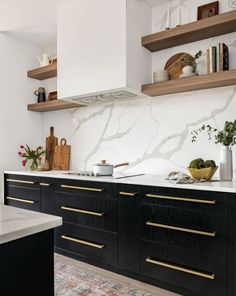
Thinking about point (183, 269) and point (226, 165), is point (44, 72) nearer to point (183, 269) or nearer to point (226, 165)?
point (226, 165)

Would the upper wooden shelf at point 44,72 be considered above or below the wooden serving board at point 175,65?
above

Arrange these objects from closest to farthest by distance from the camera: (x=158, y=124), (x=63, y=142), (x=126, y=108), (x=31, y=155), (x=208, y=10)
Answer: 1. (x=208, y=10)
2. (x=158, y=124)
3. (x=126, y=108)
4. (x=31, y=155)
5. (x=63, y=142)

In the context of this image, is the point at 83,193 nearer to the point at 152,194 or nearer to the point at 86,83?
the point at 152,194

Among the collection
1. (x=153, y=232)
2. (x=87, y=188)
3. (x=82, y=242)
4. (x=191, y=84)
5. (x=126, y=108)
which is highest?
(x=191, y=84)

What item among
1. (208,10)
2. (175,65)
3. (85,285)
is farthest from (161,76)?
(85,285)

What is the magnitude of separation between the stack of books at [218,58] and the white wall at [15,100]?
2451 mm

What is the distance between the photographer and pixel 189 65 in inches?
94.0

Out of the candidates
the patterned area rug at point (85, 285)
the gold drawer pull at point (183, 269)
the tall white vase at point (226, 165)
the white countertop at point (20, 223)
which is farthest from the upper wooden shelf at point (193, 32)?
the patterned area rug at point (85, 285)

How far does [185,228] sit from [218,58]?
1.39 m

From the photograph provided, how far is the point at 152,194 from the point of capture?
6.61 feet

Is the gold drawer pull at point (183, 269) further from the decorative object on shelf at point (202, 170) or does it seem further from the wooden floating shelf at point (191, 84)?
the wooden floating shelf at point (191, 84)

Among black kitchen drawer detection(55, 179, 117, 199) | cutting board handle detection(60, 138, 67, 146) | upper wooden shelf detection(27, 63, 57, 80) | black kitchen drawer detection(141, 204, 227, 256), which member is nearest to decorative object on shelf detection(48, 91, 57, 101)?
upper wooden shelf detection(27, 63, 57, 80)

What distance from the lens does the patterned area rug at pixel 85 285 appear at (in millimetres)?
1982

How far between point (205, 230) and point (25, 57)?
3162 millimetres
